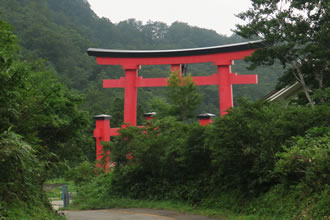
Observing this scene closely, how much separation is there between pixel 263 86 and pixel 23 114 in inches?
1868

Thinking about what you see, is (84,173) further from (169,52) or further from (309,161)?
(309,161)

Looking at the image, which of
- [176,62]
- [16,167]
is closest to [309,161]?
[16,167]

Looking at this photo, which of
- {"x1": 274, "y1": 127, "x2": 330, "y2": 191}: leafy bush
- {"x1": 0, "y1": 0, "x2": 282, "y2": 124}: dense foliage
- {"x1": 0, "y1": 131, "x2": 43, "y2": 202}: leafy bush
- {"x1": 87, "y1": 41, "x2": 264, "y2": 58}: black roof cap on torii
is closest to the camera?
{"x1": 0, "y1": 131, "x2": 43, "y2": 202}: leafy bush

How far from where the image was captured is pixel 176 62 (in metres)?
21.5

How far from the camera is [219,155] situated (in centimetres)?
1169

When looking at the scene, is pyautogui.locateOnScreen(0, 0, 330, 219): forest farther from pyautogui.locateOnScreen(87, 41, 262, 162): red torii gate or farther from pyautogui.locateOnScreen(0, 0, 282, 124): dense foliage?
pyautogui.locateOnScreen(0, 0, 282, 124): dense foliage

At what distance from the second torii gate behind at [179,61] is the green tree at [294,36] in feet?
16.0

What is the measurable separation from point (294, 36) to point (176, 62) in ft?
28.4

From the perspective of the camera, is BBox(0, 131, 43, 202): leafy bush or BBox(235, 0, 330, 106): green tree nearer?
BBox(0, 131, 43, 202): leafy bush

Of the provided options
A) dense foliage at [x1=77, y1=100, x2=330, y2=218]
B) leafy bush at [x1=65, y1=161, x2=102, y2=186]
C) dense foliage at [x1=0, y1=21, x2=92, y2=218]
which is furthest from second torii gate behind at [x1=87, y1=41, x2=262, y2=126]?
dense foliage at [x1=0, y1=21, x2=92, y2=218]

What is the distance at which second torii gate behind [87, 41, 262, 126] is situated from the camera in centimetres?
2016

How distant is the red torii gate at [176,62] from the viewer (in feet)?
66.2

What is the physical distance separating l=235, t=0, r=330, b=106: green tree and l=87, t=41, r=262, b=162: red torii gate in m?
4.81

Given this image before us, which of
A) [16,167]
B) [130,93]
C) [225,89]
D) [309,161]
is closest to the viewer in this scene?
[16,167]
